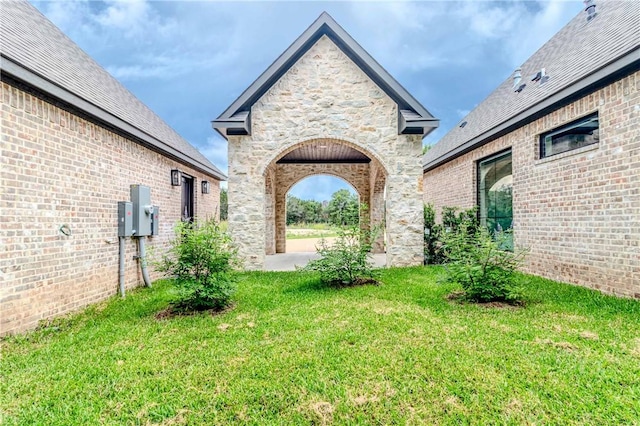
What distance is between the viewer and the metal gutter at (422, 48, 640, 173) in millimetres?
4781

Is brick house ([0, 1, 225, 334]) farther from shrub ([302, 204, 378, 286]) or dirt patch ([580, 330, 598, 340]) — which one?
dirt patch ([580, 330, 598, 340])

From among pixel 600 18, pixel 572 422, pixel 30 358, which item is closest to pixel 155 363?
pixel 30 358

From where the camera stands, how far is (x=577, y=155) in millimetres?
5941

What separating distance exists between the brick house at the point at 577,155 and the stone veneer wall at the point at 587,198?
0.05 feet

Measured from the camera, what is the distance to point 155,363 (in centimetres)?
309

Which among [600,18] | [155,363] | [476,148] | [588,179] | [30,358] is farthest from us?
[476,148]

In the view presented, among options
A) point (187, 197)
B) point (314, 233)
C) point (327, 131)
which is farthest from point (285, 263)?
point (314, 233)

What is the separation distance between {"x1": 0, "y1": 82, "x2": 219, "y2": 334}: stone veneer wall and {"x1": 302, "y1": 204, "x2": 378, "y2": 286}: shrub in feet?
12.6

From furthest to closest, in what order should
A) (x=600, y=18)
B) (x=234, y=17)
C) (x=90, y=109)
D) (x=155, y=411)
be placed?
(x=234, y=17) < (x=600, y=18) < (x=90, y=109) < (x=155, y=411)

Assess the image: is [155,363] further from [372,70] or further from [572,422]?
[372,70]

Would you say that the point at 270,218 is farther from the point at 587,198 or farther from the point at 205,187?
the point at 587,198

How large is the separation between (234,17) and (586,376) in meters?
12.5

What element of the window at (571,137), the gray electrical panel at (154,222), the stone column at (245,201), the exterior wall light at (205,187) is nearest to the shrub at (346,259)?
the stone column at (245,201)

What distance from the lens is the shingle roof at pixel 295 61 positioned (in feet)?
A: 24.8
